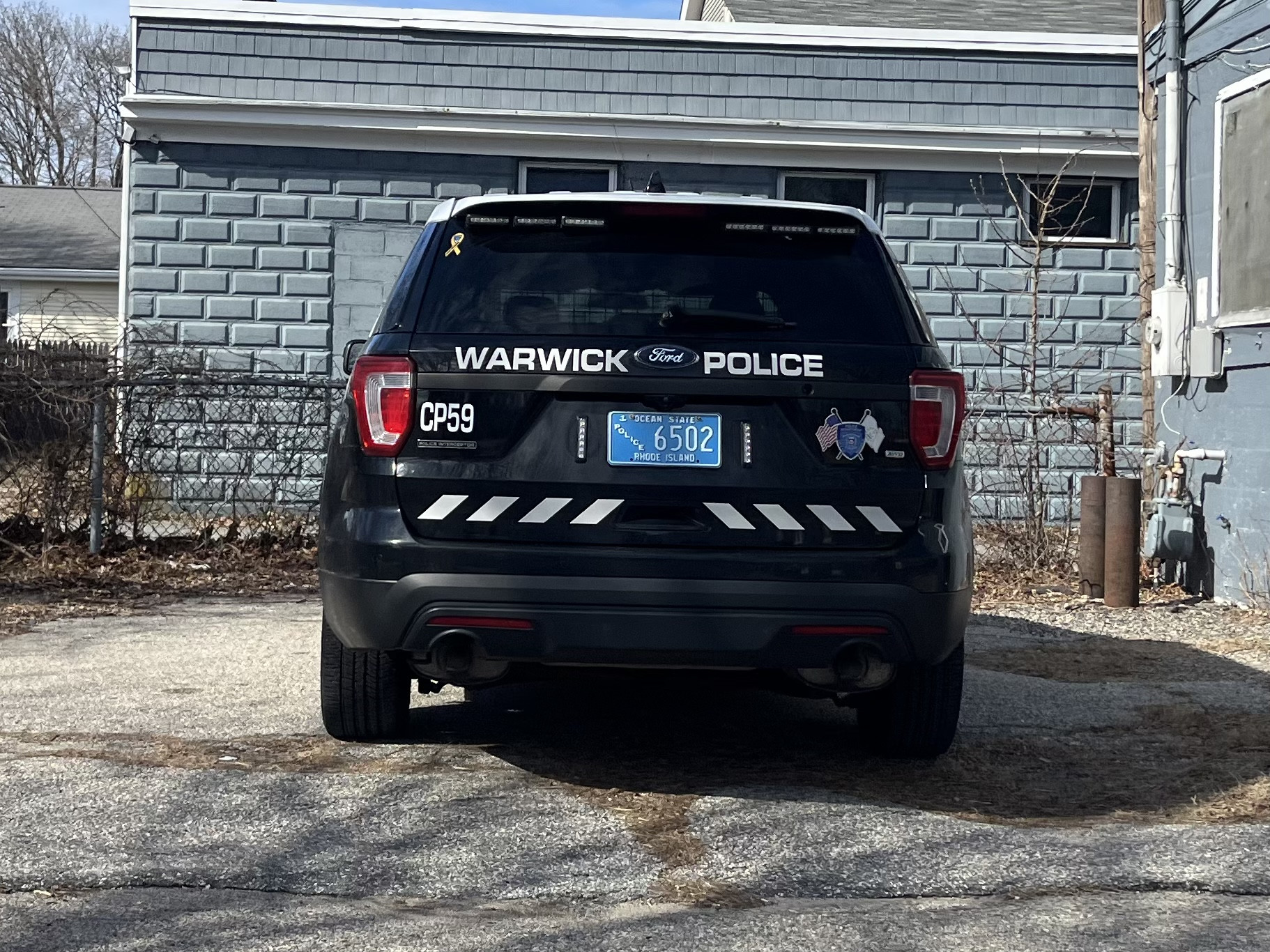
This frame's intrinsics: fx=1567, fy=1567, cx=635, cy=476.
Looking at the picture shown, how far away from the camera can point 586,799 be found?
4.57 metres

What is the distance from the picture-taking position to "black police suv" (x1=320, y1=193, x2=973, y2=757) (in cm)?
434

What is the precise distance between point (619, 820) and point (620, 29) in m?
10.9

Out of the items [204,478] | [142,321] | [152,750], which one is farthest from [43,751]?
[142,321]

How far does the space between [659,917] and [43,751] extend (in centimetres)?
248

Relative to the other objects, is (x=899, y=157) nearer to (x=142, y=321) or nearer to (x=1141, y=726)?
(x=142, y=321)

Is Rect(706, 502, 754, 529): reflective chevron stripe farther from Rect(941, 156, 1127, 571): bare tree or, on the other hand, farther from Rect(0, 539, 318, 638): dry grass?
Rect(941, 156, 1127, 571): bare tree

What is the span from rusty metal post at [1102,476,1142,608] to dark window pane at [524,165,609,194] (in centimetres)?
648

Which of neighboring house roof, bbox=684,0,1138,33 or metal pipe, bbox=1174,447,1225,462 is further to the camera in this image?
neighboring house roof, bbox=684,0,1138,33

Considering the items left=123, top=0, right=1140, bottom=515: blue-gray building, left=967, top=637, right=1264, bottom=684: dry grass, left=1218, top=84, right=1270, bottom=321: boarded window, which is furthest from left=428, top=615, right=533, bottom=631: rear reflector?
left=123, top=0, right=1140, bottom=515: blue-gray building

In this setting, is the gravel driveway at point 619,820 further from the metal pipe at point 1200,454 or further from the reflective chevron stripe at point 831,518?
the metal pipe at point 1200,454

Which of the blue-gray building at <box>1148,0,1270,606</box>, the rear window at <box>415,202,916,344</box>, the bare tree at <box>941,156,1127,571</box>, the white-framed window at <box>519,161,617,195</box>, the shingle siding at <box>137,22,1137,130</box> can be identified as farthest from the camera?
the white-framed window at <box>519,161,617,195</box>

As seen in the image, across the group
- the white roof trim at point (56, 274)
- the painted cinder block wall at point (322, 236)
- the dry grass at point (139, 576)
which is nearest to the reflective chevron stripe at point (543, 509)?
the dry grass at point (139, 576)

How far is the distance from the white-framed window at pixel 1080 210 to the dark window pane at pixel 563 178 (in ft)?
12.8

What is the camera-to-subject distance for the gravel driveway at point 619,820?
349 centimetres
